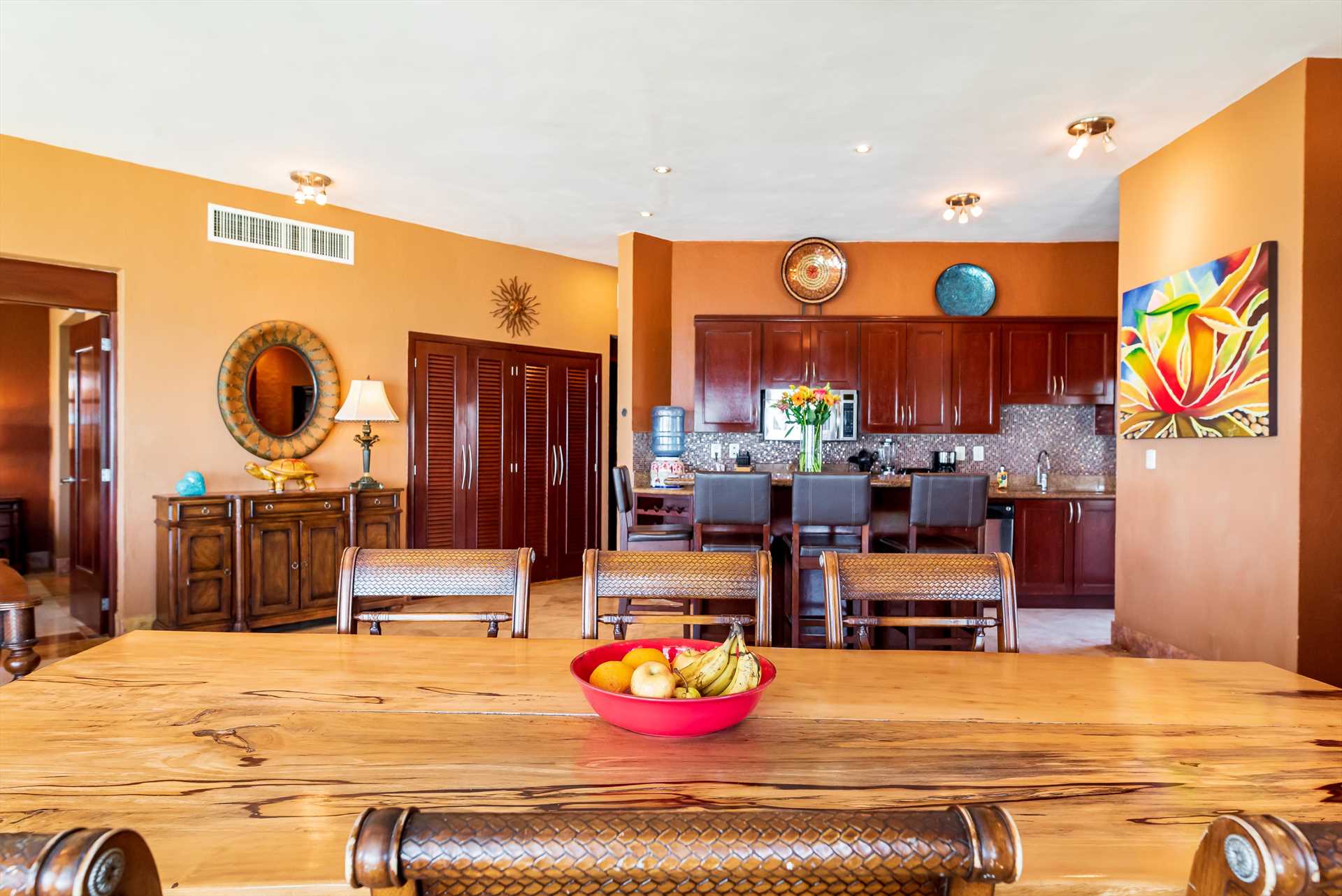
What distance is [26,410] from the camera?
6.04 m

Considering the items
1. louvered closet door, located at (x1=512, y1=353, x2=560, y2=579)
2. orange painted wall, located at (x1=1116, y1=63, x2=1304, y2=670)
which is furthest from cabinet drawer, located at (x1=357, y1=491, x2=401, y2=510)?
orange painted wall, located at (x1=1116, y1=63, x2=1304, y2=670)

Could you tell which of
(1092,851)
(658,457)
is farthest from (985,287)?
(1092,851)

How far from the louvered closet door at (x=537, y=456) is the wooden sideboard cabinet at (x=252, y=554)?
1.54 m

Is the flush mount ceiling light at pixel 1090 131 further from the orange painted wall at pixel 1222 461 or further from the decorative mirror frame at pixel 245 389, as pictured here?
the decorative mirror frame at pixel 245 389

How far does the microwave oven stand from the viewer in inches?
233

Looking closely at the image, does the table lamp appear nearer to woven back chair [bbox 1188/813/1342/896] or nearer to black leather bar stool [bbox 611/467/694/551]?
black leather bar stool [bbox 611/467/694/551]

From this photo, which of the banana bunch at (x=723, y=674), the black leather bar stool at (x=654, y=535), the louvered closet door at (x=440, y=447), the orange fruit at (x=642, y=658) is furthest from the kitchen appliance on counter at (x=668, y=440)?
the banana bunch at (x=723, y=674)

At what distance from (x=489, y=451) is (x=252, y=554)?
2043 millimetres

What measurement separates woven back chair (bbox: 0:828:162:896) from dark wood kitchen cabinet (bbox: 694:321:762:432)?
5553 mm

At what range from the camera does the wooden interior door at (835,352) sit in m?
5.89

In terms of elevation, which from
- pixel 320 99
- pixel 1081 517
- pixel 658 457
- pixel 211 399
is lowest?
pixel 1081 517

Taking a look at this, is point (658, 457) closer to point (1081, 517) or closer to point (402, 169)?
point (402, 169)

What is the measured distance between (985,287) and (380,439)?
16.1 ft

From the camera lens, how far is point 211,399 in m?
4.65
